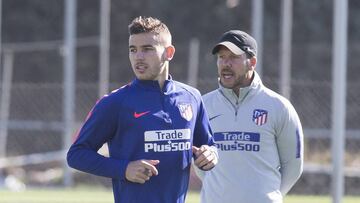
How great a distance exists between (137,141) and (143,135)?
4cm

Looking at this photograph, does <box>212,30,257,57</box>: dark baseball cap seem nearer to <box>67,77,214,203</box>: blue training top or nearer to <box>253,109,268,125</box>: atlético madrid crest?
<box>253,109,268,125</box>: atlético madrid crest

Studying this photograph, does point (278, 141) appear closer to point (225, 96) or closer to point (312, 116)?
point (225, 96)

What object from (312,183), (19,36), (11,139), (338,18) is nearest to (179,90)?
(338,18)

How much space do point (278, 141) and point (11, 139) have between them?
15.8m

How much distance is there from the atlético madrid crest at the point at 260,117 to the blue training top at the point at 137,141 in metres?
1.23

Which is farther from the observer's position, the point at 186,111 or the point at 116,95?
the point at 186,111

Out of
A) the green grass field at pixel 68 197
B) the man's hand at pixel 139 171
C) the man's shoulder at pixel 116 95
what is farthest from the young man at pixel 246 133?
the green grass field at pixel 68 197

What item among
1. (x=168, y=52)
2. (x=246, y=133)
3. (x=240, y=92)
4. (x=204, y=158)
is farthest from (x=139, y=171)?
(x=240, y=92)

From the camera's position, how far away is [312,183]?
635 inches

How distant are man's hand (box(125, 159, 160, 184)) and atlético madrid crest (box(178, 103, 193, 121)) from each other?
1.36ft

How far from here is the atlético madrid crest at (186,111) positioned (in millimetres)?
5605

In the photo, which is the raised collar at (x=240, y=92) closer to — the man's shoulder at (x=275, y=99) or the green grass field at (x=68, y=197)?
the man's shoulder at (x=275, y=99)

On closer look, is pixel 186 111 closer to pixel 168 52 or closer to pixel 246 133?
pixel 168 52

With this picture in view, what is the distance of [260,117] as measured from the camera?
22.1ft
